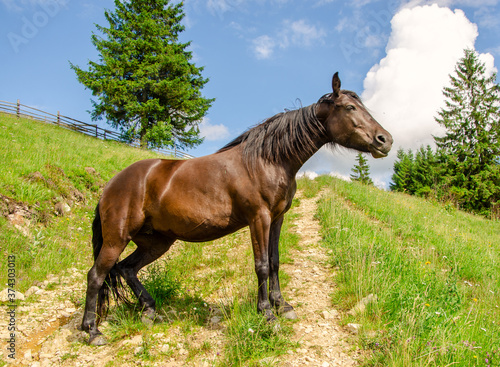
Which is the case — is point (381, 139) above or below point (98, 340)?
above

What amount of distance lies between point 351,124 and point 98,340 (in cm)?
392

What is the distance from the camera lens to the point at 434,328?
2.92m

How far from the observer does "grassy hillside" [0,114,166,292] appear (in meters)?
5.41

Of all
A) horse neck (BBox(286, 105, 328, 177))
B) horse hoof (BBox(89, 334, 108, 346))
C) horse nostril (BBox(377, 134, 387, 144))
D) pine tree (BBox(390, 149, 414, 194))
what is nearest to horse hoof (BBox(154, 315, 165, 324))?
horse hoof (BBox(89, 334, 108, 346))

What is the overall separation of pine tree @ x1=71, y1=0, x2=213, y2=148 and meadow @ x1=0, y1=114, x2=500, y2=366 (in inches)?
566

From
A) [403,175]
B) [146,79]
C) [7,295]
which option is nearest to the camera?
[7,295]

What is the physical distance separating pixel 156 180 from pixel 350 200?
7543 millimetres

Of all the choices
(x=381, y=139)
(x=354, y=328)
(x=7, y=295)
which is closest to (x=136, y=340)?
(x=7, y=295)

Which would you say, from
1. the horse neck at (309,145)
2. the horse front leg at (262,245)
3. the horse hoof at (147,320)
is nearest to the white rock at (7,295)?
the horse hoof at (147,320)

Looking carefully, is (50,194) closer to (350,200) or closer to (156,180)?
(156,180)

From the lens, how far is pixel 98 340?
3512 millimetres

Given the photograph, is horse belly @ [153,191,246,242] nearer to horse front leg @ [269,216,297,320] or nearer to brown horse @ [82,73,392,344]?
brown horse @ [82,73,392,344]

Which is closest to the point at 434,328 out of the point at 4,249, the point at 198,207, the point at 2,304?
the point at 198,207

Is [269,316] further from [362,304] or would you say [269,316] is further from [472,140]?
[472,140]
